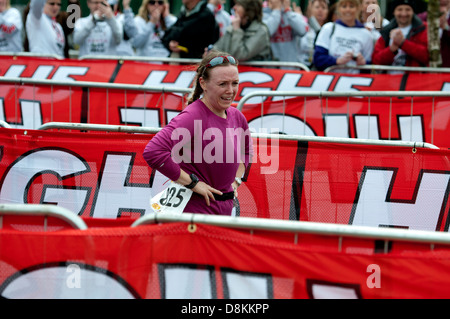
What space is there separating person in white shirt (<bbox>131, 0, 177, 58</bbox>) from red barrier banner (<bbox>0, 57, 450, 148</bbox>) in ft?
7.92

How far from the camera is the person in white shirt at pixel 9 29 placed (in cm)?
1226

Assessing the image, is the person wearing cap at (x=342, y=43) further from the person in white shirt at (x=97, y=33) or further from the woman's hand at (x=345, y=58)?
the person in white shirt at (x=97, y=33)

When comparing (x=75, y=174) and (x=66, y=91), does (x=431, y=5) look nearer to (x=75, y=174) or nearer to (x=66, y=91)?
(x=66, y=91)

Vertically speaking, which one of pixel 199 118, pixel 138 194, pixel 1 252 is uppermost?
pixel 199 118

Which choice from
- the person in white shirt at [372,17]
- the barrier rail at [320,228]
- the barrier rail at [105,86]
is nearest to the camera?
the barrier rail at [320,228]

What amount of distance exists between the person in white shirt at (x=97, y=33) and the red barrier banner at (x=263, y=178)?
5673mm

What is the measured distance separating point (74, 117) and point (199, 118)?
5003mm

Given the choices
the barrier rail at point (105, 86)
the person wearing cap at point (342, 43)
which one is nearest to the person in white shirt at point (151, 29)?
the person wearing cap at point (342, 43)

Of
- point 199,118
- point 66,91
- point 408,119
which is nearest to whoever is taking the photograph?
point 199,118

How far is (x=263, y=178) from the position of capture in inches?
239

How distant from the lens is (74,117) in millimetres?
9086

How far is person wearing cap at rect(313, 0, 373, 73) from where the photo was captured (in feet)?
33.2

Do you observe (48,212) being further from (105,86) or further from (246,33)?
(246,33)

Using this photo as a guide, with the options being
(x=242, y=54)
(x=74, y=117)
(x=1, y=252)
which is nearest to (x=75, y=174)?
(x=1, y=252)
